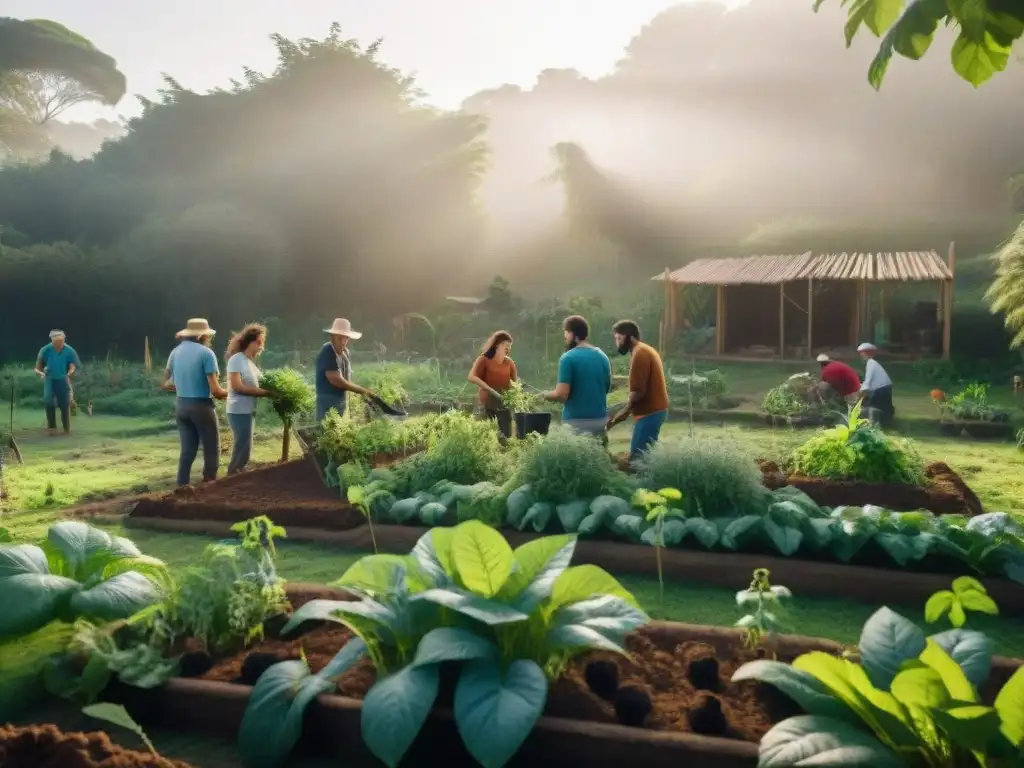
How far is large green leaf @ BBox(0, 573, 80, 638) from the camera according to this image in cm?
356

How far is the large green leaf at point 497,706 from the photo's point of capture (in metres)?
2.75

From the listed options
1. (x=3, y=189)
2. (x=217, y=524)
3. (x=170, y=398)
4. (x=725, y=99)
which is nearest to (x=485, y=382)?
(x=217, y=524)

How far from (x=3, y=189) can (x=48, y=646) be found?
35.1m

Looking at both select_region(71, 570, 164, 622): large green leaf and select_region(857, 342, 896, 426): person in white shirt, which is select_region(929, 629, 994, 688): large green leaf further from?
select_region(857, 342, 896, 426): person in white shirt

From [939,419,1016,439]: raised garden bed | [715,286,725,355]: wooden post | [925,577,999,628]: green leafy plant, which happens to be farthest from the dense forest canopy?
[925,577,999,628]: green leafy plant

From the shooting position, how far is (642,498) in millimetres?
4309

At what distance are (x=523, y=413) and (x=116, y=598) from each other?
15.6 feet

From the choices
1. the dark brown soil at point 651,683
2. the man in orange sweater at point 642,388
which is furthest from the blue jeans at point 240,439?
the dark brown soil at point 651,683

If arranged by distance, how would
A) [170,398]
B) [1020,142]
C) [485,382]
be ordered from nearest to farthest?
[485,382], [170,398], [1020,142]

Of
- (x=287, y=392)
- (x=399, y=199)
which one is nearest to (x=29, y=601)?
(x=287, y=392)

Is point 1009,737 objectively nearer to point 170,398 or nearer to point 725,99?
point 170,398

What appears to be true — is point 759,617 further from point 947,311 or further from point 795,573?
point 947,311

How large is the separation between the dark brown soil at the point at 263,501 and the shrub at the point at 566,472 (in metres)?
1.38

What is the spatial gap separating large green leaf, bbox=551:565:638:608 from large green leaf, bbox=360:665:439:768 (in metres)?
0.61
